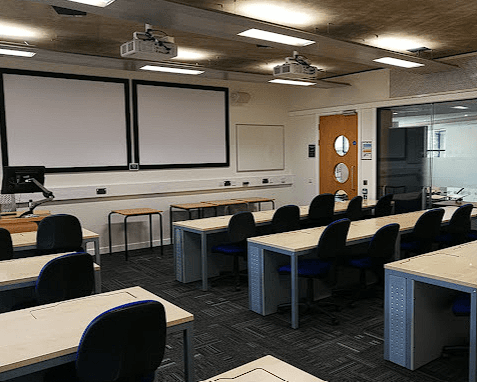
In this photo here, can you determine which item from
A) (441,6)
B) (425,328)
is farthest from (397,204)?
(425,328)

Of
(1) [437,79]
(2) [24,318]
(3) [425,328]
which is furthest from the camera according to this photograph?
(1) [437,79]

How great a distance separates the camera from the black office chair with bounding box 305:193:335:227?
5785 mm

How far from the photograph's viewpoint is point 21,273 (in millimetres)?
3029

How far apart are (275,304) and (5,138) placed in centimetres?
434

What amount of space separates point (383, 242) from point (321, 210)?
6.42ft

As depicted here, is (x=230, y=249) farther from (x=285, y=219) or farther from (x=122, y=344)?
(x=122, y=344)

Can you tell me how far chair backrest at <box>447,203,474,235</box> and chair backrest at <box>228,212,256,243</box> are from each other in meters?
2.21

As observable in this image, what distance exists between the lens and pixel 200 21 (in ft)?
12.1

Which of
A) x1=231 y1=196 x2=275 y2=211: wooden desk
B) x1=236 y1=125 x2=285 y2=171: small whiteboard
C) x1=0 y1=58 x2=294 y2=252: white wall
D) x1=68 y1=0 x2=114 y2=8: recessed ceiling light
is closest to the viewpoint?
x1=68 y1=0 x2=114 y2=8: recessed ceiling light

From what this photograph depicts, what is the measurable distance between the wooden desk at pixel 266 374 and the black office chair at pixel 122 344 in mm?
434

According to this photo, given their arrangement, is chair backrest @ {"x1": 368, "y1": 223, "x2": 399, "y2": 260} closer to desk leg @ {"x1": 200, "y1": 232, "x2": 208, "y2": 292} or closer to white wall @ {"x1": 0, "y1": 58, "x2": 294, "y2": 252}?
desk leg @ {"x1": 200, "y1": 232, "x2": 208, "y2": 292}

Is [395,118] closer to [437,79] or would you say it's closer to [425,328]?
[437,79]

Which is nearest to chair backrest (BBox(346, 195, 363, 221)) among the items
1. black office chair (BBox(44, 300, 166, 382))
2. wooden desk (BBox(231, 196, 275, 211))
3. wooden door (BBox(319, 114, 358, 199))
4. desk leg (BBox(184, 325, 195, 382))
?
wooden door (BBox(319, 114, 358, 199))

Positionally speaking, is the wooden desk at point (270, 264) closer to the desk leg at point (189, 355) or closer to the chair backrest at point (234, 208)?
the desk leg at point (189, 355)
